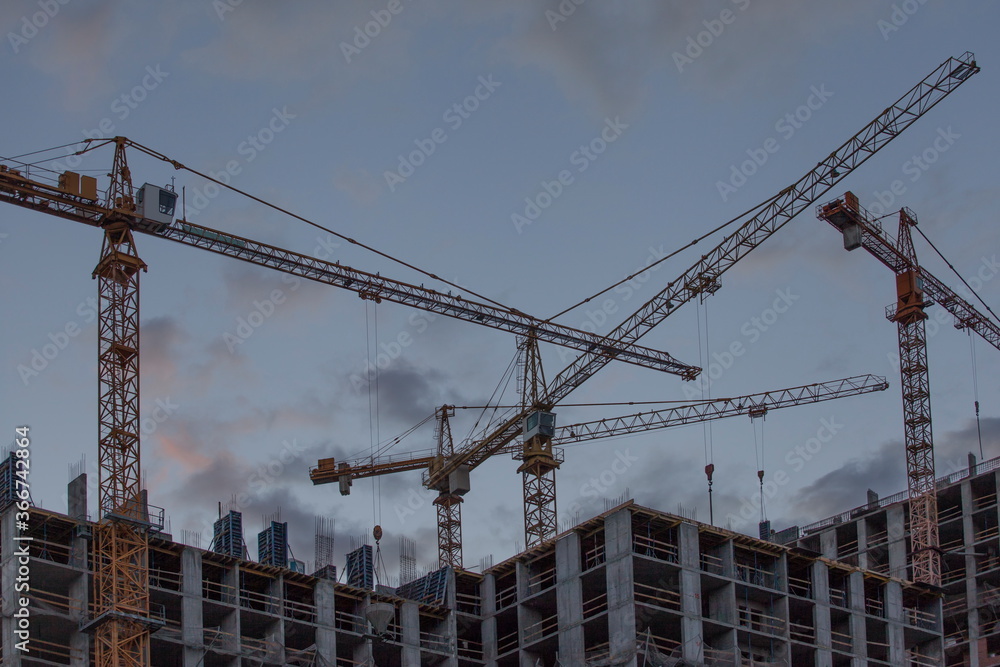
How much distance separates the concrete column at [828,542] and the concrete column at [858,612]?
1358 inches

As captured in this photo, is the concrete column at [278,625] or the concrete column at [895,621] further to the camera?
the concrete column at [895,621]

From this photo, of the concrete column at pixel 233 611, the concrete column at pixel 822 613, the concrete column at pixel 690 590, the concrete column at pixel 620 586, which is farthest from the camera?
the concrete column at pixel 822 613

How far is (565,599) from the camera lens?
3893 inches

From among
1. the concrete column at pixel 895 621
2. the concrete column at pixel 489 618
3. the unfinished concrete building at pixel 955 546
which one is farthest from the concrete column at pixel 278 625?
the unfinished concrete building at pixel 955 546

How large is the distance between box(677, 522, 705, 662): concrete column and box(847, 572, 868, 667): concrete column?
1303 centimetres

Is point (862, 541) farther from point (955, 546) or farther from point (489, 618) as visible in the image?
point (489, 618)

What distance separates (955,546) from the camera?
138 metres

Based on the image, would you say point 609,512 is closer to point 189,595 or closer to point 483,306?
point 189,595

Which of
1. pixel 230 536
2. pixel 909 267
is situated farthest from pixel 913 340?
pixel 230 536

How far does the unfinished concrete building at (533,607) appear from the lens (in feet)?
303

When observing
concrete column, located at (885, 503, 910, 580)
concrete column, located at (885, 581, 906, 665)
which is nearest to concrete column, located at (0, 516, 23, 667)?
concrete column, located at (885, 581, 906, 665)

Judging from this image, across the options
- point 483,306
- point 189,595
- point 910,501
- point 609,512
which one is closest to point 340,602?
point 189,595

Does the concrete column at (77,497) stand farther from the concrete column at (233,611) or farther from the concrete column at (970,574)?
the concrete column at (970,574)

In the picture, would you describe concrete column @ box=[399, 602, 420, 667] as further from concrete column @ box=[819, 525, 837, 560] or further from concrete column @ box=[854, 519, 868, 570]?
concrete column @ box=[819, 525, 837, 560]
